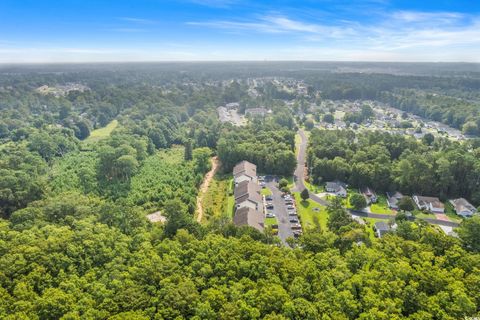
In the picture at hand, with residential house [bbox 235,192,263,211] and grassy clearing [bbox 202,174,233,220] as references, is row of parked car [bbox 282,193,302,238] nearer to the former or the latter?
residential house [bbox 235,192,263,211]

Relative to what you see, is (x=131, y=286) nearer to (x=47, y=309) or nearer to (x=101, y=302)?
(x=101, y=302)

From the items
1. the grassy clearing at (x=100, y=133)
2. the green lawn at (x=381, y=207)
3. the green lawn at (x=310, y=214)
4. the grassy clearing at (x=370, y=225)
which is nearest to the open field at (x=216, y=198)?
the green lawn at (x=310, y=214)

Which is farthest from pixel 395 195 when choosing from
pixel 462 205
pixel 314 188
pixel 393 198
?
pixel 314 188

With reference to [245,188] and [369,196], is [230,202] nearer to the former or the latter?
[245,188]

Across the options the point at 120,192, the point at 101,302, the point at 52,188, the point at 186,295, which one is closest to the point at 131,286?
the point at 101,302

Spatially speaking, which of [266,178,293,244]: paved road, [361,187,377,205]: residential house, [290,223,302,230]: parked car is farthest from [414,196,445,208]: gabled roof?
[266,178,293,244]: paved road

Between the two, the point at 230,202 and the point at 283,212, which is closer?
the point at 283,212
